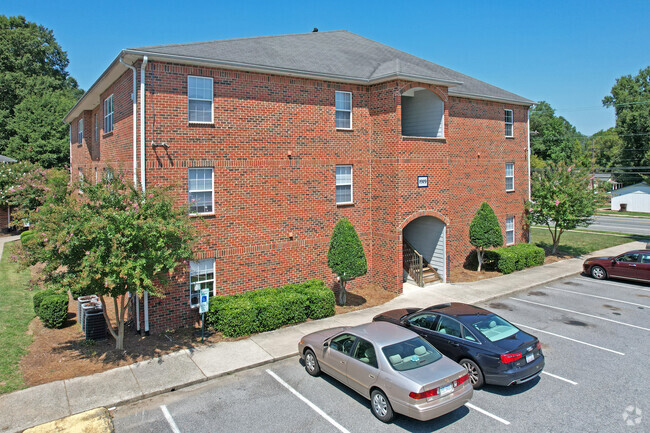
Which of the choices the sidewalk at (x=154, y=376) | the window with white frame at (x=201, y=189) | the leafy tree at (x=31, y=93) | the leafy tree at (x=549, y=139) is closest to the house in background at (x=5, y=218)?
the leafy tree at (x=31, y=93)

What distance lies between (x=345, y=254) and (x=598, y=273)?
13.2 meters

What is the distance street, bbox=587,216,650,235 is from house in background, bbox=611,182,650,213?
990 cm

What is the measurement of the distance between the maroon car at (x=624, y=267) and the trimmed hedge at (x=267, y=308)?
543 inches

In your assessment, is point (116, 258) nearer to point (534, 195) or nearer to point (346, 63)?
point (346, 63)

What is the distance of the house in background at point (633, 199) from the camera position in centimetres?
5456

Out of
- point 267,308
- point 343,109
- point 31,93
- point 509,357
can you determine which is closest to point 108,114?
point 343,109

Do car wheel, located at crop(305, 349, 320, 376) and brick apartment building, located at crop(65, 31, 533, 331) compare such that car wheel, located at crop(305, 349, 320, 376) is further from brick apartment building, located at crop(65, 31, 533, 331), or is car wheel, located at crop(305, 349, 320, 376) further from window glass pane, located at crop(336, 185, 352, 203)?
window glass pane, located at crop(336, 185, 352, 203)

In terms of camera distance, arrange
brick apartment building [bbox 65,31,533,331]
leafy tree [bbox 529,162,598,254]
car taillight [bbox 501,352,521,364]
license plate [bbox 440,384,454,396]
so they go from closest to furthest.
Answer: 1. license plate [bbox 440,384,454,396]
2. car taillight [bbox 501,352,521,364]
3. brick apartment building [bbox 65,31,533,331]
4. leafy tree [bbox 529,162,598,254]

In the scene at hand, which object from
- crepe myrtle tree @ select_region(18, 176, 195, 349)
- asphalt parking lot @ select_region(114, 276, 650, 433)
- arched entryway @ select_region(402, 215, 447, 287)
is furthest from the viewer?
arched entryway @ select_region(402, 215, 447, 287)

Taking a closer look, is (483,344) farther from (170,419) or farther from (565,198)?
(565,198)

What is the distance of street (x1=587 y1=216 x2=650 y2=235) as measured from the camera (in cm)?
3719

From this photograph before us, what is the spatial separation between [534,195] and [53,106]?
141ft

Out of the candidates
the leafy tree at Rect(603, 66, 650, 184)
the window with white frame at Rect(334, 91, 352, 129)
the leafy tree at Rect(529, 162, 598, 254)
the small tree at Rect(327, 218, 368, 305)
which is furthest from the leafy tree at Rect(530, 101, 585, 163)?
the small tree at Rect(327, 218, 368, 305)

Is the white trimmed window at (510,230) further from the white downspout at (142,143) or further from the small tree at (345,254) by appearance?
the white downspout at (142,143)
